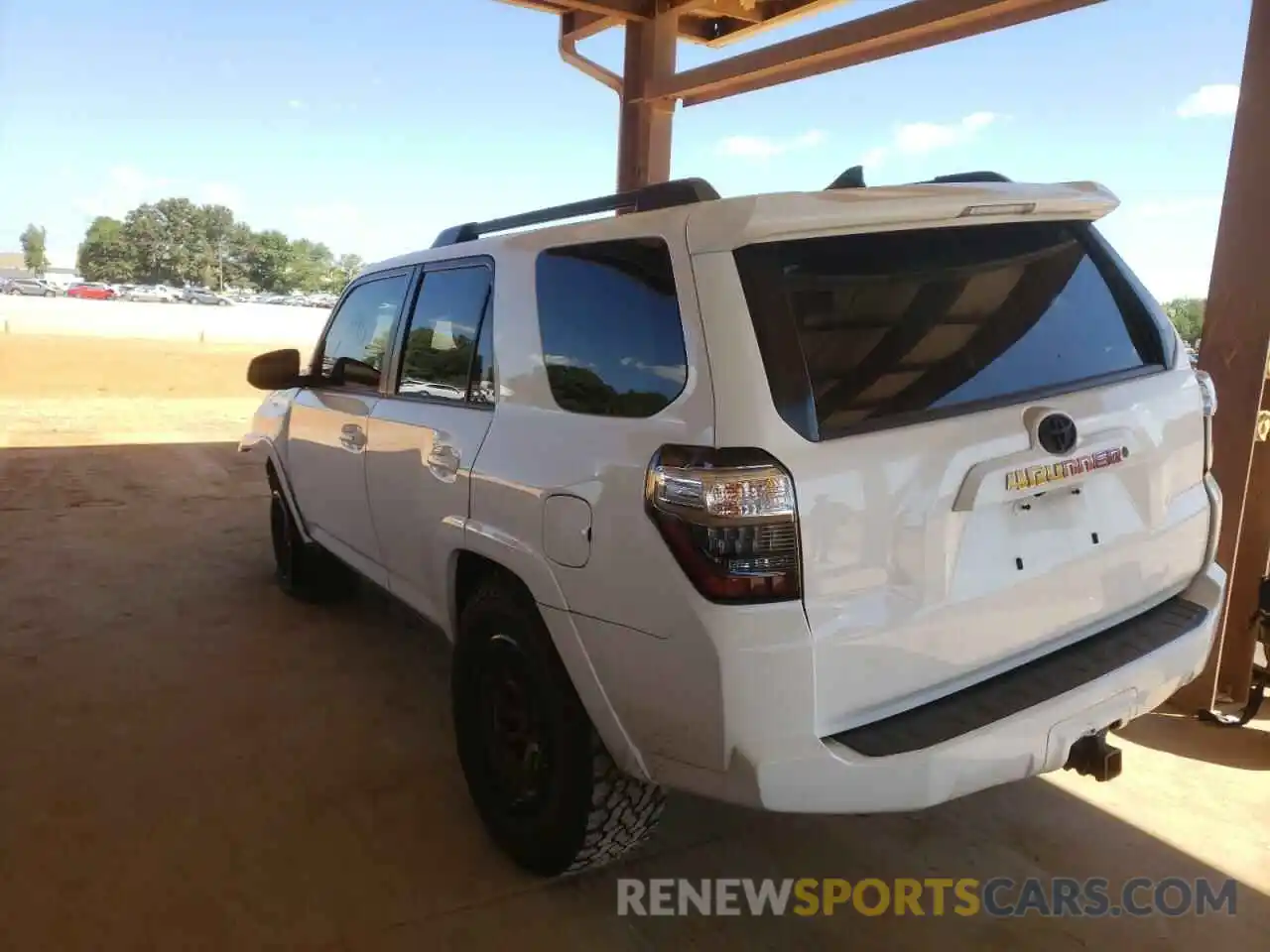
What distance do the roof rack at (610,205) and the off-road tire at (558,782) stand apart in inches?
44.9

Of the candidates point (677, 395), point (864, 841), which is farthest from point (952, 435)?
point (864, 841)

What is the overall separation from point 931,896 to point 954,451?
4.57 ft

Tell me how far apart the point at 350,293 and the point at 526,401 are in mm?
2087

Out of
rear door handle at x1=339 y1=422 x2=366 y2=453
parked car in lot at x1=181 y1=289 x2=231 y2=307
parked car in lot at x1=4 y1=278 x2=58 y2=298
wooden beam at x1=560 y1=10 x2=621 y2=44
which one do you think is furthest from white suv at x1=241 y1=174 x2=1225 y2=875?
parked car in lot at x1=181 y1=289 x2=231 y2=307

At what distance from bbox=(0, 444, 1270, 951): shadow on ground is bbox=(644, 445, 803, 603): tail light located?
1.13 meters

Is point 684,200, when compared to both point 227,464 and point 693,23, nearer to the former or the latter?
point 693,23

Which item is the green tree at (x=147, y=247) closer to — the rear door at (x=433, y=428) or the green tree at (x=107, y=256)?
the green tree at (x=107, y=256)

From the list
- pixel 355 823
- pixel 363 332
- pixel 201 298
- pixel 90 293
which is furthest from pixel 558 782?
pixel 201 298

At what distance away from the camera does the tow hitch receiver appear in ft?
7.06

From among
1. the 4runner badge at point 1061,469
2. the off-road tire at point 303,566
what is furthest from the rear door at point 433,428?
the off-road tire at point 303,566

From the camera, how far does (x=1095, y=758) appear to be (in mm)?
2156

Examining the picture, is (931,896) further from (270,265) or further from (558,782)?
(270,265)

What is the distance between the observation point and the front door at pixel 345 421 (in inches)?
142

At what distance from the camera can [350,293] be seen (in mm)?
4242
